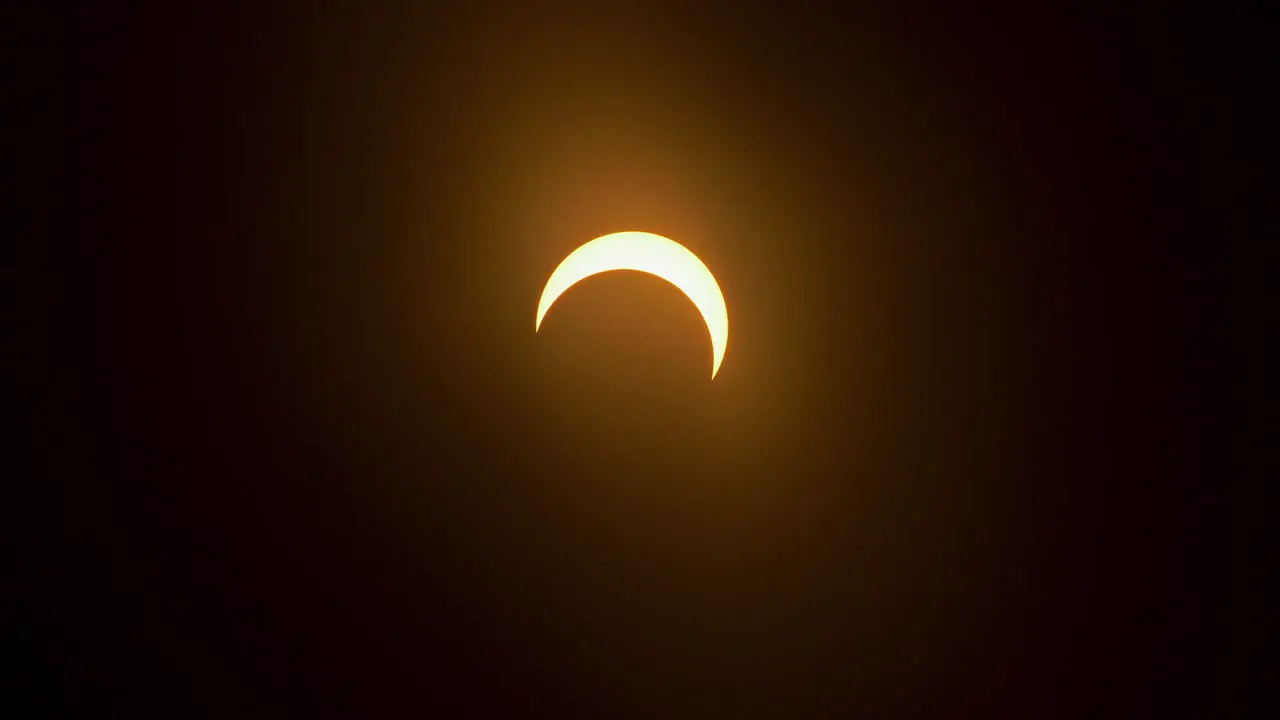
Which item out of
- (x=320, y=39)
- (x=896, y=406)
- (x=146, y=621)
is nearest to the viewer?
(x=320, y=39)

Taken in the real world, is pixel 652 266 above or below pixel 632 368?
above

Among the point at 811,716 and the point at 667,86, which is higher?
the point at 667,86

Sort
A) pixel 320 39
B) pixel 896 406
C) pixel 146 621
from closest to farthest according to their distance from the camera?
1. pixel 320 39
2. pixel 896 406
3. pixel 146 621

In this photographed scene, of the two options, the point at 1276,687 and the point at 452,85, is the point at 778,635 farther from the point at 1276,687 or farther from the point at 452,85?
the point at 452,85

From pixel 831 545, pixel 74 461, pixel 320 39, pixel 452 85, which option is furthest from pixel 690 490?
pixel 74 461

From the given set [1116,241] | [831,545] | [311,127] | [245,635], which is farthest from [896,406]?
[245,635]

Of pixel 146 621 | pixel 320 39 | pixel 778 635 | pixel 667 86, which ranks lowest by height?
pixel 146 621

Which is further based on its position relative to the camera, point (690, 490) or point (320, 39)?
point (690, 490)
